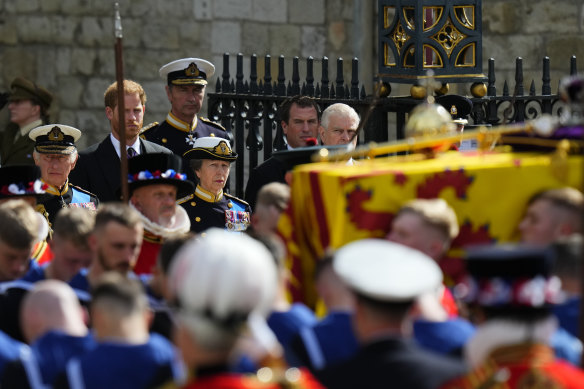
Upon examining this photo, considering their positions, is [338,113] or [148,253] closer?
[148,253]

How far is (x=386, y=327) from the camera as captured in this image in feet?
11.4

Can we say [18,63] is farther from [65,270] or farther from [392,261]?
[392,261]

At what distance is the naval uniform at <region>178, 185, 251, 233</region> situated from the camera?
24.5 ft

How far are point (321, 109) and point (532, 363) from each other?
584 cm

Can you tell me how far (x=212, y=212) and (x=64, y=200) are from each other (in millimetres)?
825

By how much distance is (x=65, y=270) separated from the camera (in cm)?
518

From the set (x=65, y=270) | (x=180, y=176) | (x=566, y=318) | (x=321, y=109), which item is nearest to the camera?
(x=566, y=318)

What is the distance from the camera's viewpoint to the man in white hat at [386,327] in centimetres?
345

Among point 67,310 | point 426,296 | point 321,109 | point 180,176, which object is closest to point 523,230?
point 426,296

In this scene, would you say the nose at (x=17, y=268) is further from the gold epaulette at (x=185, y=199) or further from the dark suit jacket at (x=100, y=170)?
the dark suit jacket at (x=100, y=170)

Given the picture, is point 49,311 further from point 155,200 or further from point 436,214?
point 155,200

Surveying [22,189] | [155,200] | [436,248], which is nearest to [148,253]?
[155,200]

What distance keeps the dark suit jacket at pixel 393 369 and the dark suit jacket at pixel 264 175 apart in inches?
165

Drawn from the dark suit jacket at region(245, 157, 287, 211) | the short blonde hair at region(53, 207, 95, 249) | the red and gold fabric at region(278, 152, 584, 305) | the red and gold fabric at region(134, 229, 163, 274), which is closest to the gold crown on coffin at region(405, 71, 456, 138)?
the red and gold fabric at region(278, 152, 584, 305)
